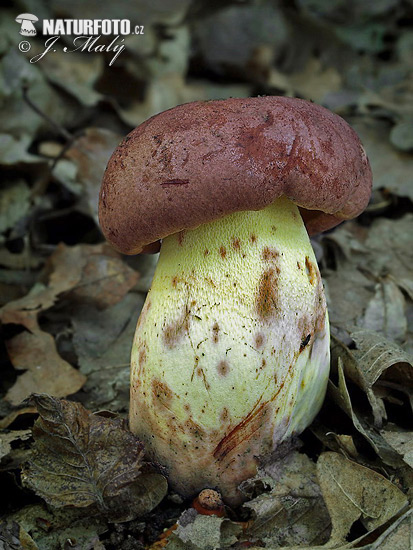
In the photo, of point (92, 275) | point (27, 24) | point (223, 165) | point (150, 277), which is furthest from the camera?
point (27, 24)

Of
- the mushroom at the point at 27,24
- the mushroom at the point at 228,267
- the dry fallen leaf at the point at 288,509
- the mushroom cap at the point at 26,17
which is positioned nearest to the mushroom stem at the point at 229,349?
the mushroom at the point at 228,267

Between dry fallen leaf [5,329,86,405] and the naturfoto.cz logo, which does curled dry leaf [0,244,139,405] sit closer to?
dry fallen leaf [5,329,86,405]

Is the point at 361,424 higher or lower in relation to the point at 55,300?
higher

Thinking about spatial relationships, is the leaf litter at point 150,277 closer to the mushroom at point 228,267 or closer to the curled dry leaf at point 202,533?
the curled dry leaf at point 202,533

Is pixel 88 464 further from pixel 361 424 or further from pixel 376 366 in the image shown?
pixel 376 366

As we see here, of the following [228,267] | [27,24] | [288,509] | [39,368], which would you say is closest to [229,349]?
[228,267]

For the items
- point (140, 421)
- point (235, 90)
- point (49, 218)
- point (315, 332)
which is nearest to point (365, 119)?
point (235, 90)
